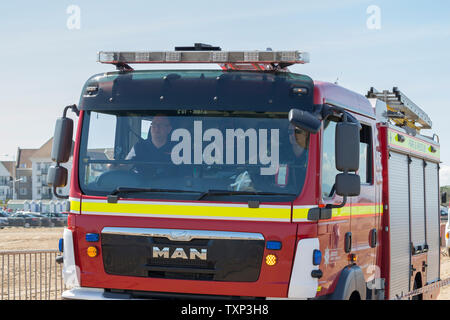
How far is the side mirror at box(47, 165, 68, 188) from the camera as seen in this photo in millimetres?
6902

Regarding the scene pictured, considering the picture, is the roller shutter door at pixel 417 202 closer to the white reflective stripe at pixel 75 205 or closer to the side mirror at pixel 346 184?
the side mirror at pixel 346 184

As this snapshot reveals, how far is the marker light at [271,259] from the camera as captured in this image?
20.4 ft

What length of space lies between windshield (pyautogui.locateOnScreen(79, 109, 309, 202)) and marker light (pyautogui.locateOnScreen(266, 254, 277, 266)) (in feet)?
1.59

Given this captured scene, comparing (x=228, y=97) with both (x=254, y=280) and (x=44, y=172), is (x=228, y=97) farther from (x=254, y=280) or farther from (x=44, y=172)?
(x=44, y=172)

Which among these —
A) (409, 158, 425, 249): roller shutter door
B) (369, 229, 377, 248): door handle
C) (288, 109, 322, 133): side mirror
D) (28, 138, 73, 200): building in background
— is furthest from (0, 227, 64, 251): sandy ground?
(28, 138, 73, 200): building in background

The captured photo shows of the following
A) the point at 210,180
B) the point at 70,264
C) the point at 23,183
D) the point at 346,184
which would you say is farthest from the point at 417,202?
the point at 23,183

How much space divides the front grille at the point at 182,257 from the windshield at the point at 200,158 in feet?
1.27

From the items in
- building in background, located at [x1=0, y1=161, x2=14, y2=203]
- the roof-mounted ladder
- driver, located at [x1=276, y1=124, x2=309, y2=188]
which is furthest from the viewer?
building in background, located at [x1=0, y1=161, x2=14, y2=203]

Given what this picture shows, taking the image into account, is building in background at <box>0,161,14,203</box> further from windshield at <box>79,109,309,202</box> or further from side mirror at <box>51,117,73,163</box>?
windshield at <box>79,109,309,202</box>

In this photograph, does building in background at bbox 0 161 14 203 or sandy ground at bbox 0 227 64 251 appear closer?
sandy ground at bbox 0 227 64 251

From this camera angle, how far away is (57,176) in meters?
6.90

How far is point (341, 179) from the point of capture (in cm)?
639

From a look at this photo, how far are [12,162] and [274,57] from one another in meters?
138
